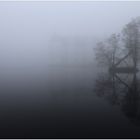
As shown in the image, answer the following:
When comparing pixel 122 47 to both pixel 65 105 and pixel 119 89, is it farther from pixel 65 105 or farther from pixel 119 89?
pixel 65 105

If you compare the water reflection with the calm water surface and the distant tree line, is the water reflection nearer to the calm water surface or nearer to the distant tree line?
the calm water surface

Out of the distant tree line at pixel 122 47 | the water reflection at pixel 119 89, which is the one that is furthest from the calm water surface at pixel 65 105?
the distant tree line at pixel 122 47

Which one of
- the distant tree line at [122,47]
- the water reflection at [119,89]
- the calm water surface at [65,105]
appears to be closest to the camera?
the calm water surface at [65,105]

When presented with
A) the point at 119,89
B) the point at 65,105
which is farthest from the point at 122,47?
the point at 65,105

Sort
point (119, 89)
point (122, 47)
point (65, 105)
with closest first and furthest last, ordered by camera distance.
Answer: point (65, 105) → point (119, 89) → point (122, 47)

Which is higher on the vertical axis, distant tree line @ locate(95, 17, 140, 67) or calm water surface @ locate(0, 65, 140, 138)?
distant tree line @ locate(95, 17, 140, 67)

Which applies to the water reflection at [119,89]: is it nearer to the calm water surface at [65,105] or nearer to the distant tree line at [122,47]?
the calm water surface at [65,105]

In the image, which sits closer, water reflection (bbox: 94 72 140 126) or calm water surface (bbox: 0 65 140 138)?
calm water surface (bbox: 0 65 140 138)

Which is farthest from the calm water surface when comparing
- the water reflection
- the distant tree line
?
the distant tree line

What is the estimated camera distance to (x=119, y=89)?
192 centimetres

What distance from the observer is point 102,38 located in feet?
7.27

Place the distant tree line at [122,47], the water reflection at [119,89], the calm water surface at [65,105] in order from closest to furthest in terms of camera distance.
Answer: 1. the calm water surface at [65,105]
2. the water reflection at [119,89]
3. the distant tree line at [122,47]

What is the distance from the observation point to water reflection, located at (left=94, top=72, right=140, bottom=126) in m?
1.77

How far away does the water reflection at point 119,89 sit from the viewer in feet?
5.81
